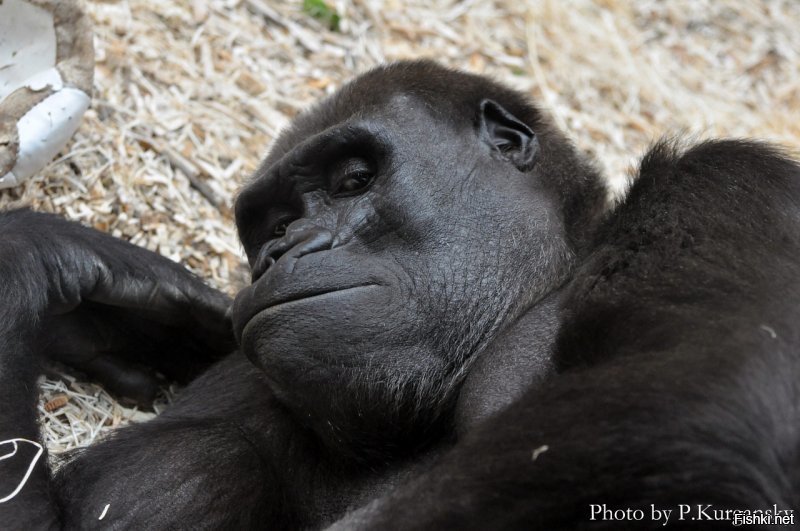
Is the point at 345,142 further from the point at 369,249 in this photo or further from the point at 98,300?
the point at 98,300

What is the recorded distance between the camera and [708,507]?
2.43 meters

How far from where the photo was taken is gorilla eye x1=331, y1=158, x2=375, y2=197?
3533 millimetres

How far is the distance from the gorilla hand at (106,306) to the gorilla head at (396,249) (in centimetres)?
50

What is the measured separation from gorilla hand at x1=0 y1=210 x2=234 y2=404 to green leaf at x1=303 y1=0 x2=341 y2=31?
8.92 feet

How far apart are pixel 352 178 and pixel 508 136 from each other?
0.64 m

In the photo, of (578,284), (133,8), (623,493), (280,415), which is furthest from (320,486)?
(133,8)

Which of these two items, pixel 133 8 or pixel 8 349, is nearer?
pixel 8 349

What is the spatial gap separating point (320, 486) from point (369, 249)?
80 centimetres

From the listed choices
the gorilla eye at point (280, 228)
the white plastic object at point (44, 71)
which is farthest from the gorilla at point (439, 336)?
the white plastic object at point (44, 71)

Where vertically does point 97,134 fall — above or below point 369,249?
below

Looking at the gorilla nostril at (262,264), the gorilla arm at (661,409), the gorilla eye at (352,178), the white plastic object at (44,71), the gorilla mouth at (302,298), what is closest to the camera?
the gorilla arm at (661,409)

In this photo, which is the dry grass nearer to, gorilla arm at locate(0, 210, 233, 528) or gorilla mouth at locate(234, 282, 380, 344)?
gorilla arm at locate(0, 210, 233, 528)

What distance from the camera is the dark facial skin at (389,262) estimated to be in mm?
3219

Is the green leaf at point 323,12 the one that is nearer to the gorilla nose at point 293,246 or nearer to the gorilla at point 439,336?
the gorilla at point 439,336
